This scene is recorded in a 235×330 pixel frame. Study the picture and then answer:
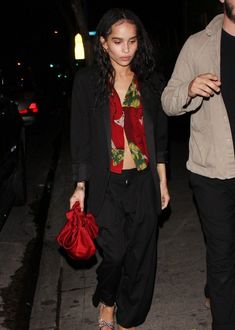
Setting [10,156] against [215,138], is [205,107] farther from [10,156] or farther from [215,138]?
[10,156]

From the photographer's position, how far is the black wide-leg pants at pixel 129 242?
10.8 feet

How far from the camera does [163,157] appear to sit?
341 centimetres

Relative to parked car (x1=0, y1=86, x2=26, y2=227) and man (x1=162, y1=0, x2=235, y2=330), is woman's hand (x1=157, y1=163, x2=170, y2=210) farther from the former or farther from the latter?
parked car (x1=0, y1=86, x2=26, y2=227)

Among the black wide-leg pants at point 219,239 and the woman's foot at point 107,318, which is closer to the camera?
the black wide-leg pants at point 219,239

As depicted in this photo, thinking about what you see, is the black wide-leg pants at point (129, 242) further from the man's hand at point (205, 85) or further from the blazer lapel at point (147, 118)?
the man's hand at point (205, 85)

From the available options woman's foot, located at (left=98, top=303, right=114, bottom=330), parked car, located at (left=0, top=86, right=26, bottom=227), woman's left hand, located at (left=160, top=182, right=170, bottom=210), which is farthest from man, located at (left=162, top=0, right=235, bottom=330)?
parked car, located at (left=0, top=86, right=26, bottom=227)

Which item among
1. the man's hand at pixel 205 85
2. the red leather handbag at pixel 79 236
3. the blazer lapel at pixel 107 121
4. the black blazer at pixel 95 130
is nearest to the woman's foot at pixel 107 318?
the red leather handbag at pixel 79 236

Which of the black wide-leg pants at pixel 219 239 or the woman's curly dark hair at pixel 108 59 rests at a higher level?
the woman's curly dark hair at pixel 108 59

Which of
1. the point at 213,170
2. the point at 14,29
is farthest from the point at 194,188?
the point at 14,29

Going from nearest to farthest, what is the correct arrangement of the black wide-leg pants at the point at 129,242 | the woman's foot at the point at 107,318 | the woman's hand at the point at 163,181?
1. the black wide-leg pants at the point at 129,242
2. the woman's hand at the point at 163,181
3. the woman's foot at the point at 107,318

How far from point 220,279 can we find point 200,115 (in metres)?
0.94

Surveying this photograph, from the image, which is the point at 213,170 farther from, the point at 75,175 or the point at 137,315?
the point at 137,315

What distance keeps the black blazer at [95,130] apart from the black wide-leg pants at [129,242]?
79mm

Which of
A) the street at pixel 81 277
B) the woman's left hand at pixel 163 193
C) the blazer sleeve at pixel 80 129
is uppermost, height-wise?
the blazer sleeve at pixel 80 129
